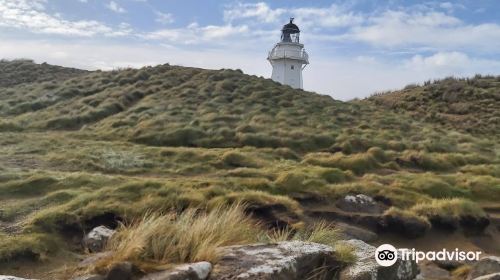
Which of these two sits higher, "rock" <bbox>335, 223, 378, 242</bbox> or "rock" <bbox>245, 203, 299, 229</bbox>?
"rock" <bbox>245, 203, 299, 229</bbox>

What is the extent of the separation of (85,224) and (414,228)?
7.57 metres

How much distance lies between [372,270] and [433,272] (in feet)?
12.3

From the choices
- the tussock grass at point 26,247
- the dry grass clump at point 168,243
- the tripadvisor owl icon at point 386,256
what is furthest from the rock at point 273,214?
the dry grass clump at point 168,243

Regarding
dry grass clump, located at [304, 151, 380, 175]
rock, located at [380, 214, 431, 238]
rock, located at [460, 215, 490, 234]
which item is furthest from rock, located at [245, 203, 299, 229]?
dry grass clump, located at [304, 151, 380, 175]

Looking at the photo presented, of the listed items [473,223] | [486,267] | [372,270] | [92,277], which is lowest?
[473,223]

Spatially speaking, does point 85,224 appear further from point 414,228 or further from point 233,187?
point 414,228

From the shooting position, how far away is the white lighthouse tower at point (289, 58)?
151 feet

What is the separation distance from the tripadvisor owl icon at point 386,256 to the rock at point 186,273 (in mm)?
2181

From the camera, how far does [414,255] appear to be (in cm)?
648

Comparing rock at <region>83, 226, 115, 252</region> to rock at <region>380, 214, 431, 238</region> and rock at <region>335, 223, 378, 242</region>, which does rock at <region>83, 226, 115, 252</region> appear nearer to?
rock at <region>335, 223, 378, 242</region>

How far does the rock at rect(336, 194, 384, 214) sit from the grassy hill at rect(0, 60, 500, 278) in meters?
0.39

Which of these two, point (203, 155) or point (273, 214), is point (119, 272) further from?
point (203, 155)

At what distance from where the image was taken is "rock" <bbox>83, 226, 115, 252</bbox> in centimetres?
818

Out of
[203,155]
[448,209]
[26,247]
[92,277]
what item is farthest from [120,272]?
[203,155]
